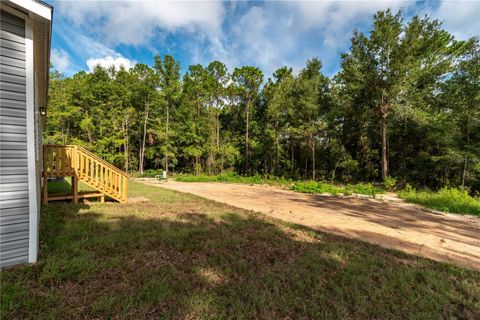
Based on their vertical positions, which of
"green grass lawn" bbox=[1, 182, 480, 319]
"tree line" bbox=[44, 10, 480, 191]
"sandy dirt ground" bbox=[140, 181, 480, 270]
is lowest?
"sandy dirt ground" bbox=[140, 181, 480, 270]

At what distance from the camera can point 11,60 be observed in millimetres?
2500

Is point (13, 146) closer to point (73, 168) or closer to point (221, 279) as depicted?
point (221, 279)

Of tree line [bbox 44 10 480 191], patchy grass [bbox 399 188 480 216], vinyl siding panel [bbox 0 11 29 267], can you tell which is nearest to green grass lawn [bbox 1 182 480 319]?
vinyl siding panel [bbox 0 11 29 267]

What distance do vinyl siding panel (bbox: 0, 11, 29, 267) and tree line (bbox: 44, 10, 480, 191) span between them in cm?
1587

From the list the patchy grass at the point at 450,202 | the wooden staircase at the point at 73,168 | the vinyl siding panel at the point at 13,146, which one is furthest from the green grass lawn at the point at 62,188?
the patchy grass at the point at 450,202

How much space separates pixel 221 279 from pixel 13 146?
2864 millimetres

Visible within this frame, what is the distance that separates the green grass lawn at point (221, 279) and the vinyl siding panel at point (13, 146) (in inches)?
13.3

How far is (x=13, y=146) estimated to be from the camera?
2.52 m

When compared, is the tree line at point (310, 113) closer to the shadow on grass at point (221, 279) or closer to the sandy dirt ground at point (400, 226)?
the sandy dirt ground at point (400, 226)

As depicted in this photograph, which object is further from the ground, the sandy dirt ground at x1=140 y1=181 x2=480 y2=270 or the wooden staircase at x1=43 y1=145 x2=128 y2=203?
the wooden staircase at x1=43 y1=145 x2=128 y2=203

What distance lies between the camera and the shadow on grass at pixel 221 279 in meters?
2.05

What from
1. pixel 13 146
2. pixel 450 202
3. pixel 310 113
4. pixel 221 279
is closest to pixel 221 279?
Answer: pixel 221 279

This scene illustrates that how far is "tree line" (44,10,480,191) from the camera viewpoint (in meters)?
13.1

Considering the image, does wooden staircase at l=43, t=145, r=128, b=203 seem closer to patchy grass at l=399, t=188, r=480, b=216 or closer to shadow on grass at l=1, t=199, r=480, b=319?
shadow on grass at l=1, t=199, r=480, b=319
